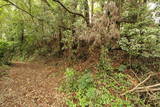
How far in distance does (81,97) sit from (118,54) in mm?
3176

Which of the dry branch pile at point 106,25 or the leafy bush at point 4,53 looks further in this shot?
the leafy bush at point 4,53

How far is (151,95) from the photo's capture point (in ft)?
11.4

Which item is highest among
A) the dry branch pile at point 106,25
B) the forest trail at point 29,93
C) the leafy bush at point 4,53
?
the dry branch pile at point 106,25

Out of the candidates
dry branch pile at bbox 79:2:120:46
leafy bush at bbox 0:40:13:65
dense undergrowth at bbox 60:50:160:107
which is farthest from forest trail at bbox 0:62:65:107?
dry branch pile at bbox 79:2:120:46

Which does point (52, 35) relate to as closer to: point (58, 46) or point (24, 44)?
point (58, 46)

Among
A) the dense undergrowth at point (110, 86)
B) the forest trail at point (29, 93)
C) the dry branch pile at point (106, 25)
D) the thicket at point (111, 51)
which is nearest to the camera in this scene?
the forest trail at point (29, 93)

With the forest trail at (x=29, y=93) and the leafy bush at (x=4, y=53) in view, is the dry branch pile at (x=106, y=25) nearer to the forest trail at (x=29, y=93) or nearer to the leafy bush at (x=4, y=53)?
the forest trail at (x=29, y=93)

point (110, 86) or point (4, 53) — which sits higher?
point (4, 53)

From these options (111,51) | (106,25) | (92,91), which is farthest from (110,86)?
(106,25)

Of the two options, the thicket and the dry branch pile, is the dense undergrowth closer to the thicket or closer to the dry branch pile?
the thicket

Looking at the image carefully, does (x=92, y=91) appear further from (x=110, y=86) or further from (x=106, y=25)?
(x=106, y=25)

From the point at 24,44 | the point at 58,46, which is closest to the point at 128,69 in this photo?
the point at 58,46

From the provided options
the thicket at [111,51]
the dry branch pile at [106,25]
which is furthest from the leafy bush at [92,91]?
the dry branch pile at [106,25]

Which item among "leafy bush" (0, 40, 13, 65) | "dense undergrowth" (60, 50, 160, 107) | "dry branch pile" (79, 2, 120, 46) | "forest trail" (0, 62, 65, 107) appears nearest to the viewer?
"forest trail" (0, 62, 65, 107)
